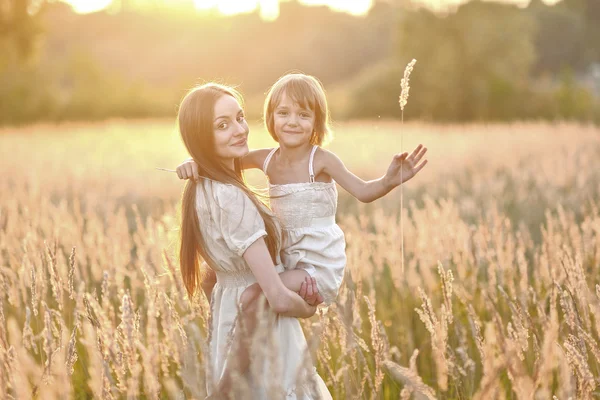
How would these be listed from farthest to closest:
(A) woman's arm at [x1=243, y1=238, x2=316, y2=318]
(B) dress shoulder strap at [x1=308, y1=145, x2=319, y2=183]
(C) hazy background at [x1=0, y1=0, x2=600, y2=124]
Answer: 1. (C) hazy background at [x1=0, y1=0, x2=600, y2=124]
2. (B) dress shoulder strap at [x1=308, y1=145, x2=319, y2=183]
3. (A) woman's arm at [x1=243, y1=238, x2=316, y2=318]

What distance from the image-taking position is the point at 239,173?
2.69 metres

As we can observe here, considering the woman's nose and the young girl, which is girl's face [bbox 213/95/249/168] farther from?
the young girl

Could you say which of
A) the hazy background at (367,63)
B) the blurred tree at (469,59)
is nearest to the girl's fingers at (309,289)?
the hazy background at (367,63)

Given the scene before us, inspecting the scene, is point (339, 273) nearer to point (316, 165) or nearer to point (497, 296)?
point (316, 165)

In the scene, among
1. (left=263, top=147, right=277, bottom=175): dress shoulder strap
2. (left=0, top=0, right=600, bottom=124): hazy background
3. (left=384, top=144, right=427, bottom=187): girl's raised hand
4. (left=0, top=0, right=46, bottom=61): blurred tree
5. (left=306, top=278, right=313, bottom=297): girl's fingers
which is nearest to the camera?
(left=306, top=278, right=313, bottom=297): girl's fingers

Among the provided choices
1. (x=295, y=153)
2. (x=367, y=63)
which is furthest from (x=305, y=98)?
(x=367, y=63)

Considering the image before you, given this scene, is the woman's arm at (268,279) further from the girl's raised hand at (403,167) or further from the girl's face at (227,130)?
the girl's raised hand at (403,167)

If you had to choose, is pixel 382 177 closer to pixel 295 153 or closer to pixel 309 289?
pixel 295 153

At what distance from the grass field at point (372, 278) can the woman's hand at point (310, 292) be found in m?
0.09

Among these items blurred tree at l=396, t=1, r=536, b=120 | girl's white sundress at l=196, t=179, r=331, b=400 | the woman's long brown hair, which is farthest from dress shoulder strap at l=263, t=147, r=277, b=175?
blurred tree at l=396, t=1, r=536, b=120

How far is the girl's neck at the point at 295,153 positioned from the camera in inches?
107

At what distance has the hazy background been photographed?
32.7m

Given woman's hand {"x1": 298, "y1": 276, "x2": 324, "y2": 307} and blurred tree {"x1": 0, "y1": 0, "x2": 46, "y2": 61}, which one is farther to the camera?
blurred tree {"x1": 0, "y1": 0, "x2": 46, "y2": 61}

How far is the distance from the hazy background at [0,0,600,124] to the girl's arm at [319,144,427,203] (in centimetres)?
1757
